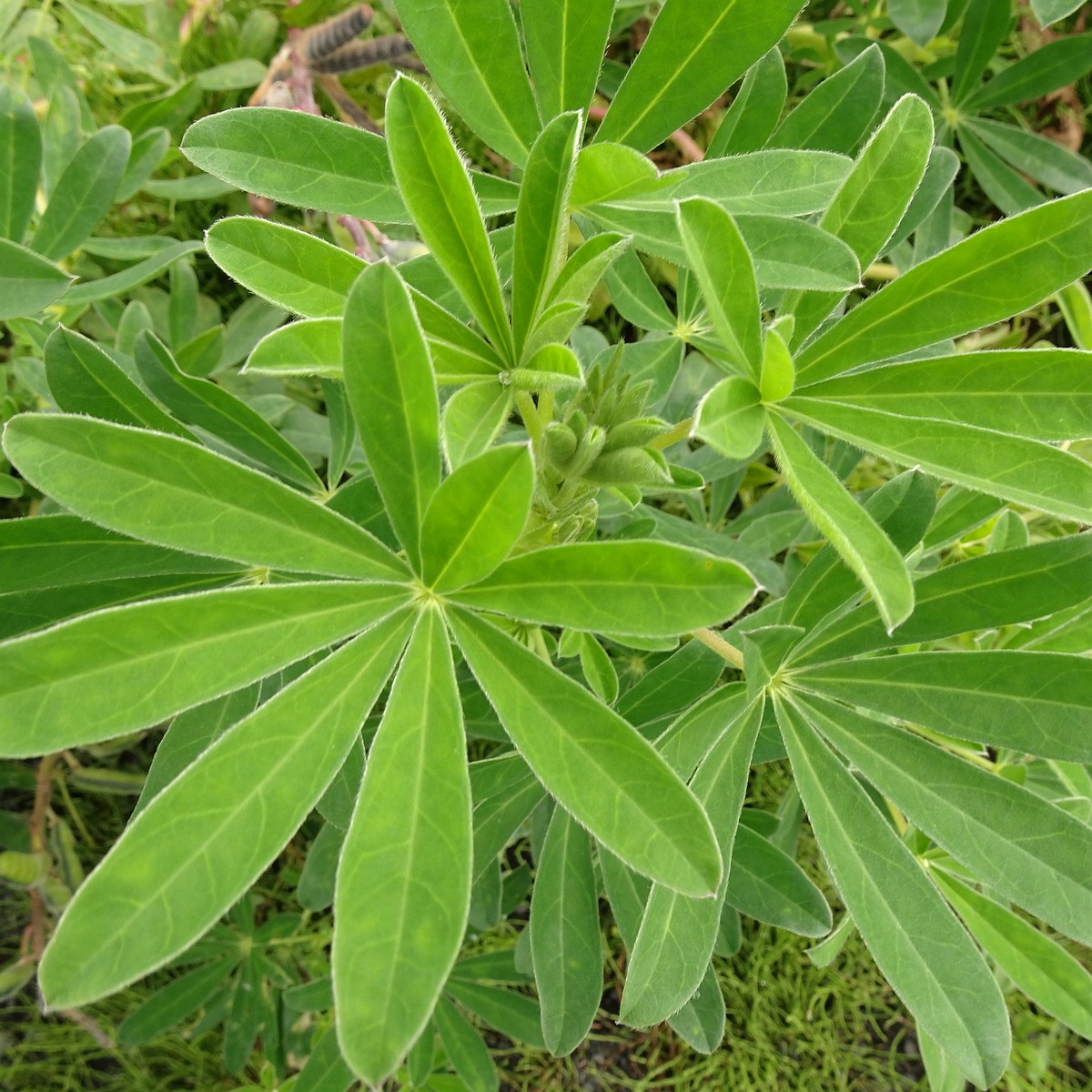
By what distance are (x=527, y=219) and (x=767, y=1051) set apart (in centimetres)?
194

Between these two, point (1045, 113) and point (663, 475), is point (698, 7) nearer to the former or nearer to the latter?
point (663, 475)

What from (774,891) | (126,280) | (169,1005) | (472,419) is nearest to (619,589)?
(472,419)

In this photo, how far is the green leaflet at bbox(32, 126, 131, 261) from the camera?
116 centimetres

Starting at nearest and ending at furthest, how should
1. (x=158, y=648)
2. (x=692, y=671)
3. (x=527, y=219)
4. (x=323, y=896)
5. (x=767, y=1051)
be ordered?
(x=158, y=648), (x=527, y=219), (x=692, y=671), (x=323, y=896), (x=767, y=1051)

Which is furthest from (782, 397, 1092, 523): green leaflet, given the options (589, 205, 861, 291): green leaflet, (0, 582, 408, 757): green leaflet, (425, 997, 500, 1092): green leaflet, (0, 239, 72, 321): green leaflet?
(425, 997, 500, 1092): green leaflet

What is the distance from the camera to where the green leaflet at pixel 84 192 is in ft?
3.80

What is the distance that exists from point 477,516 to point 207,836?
288 mm

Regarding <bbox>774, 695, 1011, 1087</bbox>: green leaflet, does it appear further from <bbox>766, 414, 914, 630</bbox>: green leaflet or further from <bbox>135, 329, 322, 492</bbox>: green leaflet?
<bbox>135, 329, 322, 492</bbox>: green leaflet

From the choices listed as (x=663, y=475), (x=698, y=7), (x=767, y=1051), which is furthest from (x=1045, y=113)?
(x=767, y=1051)

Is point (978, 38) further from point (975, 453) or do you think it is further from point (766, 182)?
point (975, 453)

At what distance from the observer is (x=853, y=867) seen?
814mm

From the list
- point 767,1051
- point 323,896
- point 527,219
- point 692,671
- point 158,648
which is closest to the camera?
point 158,648

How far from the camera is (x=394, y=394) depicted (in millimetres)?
647

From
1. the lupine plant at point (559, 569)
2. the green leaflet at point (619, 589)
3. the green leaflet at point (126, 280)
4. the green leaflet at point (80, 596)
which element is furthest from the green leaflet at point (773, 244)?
the green leaflet at point (126, 280)
